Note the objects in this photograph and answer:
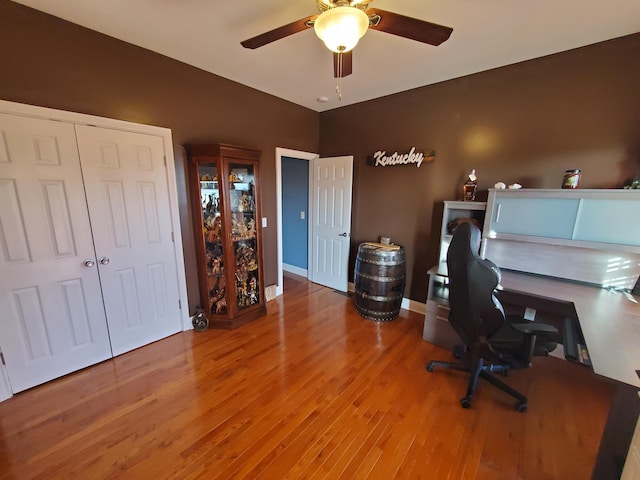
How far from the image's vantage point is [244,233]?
2785mm

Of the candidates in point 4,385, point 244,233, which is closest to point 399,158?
point 244,233

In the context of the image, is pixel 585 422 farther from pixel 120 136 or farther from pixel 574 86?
pixel 120 136

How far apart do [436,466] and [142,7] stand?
3.27 meters

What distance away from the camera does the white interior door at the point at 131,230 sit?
6.55 feet

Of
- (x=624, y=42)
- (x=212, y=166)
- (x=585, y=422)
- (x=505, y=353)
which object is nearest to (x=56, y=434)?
(x=212, y=166)

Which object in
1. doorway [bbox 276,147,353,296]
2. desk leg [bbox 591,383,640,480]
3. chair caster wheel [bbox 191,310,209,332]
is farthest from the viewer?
doorway [bbox 276,147,353,296]

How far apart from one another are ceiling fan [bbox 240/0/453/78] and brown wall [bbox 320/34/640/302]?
1.56m

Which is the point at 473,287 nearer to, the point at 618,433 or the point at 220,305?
the point at 618,433

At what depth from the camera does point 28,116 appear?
1685mm

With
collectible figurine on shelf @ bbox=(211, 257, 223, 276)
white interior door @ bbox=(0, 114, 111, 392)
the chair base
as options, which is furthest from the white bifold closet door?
the chair base

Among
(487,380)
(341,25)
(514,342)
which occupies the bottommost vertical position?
(487,380)

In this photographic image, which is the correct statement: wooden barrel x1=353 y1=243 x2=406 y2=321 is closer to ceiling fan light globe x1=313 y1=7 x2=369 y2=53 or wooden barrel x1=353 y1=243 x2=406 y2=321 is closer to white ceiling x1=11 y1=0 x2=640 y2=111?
white ceiling x1=11 y1=0 x2=640 y2=111

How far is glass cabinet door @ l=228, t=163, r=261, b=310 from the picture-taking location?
8.68 feet

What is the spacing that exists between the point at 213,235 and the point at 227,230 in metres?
0.19
